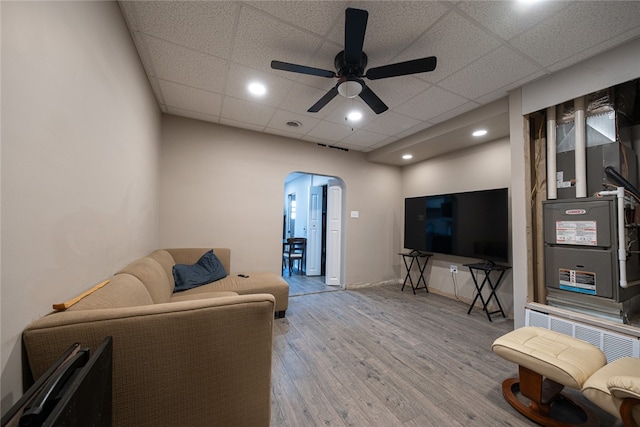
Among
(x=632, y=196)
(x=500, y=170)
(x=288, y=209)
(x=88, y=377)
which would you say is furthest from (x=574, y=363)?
(x=288, y=209)

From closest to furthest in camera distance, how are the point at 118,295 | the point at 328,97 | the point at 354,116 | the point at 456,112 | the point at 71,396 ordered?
the point at 71,396 → the point at 118,295 → the point at 328,97 → the point at 456,112 → the point at 354,116

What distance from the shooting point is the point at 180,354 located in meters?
1.00

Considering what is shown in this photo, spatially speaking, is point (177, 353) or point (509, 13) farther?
point (509, 13)

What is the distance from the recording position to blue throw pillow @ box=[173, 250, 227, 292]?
108 inches

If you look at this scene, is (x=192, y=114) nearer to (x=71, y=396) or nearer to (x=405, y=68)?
(x=405, y=68)

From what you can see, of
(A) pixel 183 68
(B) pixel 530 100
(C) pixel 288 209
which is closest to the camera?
(A) pixel 183 68

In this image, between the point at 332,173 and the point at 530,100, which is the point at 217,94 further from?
the point at 530,100

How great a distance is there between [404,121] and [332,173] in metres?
1.65

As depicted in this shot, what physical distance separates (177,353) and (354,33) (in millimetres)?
2047

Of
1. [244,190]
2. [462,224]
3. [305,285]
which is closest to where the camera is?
[462,224]

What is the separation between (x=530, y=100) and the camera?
2438mm

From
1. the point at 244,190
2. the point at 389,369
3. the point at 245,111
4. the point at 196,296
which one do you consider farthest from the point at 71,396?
the point at 244,190

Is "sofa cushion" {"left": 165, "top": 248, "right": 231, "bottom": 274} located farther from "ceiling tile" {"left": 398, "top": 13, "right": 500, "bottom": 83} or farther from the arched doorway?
"ceiling tile" {"left": 398, "top": 13, "right": 500, "bottom": 83}

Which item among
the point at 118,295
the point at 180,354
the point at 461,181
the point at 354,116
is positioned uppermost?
the point at 354,116
